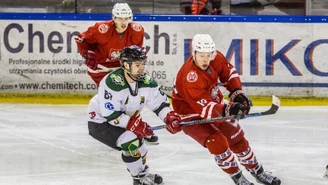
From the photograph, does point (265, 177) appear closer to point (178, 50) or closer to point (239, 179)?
point (239, 179)

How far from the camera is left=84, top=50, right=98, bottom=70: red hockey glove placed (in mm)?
6164

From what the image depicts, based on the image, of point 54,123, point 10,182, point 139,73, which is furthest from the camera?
point 54,123

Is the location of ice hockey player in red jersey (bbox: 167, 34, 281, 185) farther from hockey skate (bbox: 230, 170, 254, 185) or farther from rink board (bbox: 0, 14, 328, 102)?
rink board (bbox: 0, 14, 328, 102)

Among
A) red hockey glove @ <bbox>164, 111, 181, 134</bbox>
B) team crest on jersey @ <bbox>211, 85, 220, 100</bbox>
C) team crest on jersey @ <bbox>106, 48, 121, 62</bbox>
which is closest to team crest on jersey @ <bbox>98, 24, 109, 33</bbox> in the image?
team crest on jersey @ <bbox>106, 48, 121, 62</bbox>

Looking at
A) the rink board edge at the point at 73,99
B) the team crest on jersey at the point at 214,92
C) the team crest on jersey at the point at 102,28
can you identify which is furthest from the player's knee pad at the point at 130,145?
the rink board edge at the point at 73,99

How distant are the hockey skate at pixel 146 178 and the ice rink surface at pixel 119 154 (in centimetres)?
9

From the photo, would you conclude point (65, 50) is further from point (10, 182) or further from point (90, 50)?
point (10, 182)

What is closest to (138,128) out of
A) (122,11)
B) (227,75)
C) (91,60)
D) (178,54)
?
(227,75)

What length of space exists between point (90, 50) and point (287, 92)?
2288mm

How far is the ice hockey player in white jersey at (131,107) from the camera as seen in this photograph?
450cm

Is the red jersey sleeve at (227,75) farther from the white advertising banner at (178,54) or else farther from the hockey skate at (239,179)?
the white advertising banner at (178,54)

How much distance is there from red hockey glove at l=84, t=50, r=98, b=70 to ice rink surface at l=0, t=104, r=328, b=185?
510 mm

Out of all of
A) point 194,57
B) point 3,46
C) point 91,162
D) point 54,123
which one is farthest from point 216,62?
point 3,46

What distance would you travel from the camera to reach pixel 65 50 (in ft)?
26.1
